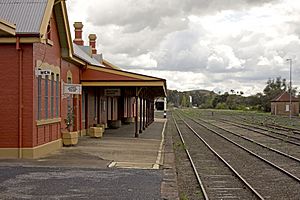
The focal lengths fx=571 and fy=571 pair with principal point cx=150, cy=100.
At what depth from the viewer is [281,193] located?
469 inches

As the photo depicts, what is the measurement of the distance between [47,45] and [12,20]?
1.64 m

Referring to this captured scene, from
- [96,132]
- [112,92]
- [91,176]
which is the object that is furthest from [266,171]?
[112,92]

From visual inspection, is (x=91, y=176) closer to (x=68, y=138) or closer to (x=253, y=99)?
(x=68, y=138)

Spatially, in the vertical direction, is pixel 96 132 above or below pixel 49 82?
below

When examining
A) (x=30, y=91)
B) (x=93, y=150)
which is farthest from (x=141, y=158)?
(x=30, y=91)

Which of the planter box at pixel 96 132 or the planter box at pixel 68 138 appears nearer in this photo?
the planter box at pixel 68 138

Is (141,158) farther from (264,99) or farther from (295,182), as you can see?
(264,99)

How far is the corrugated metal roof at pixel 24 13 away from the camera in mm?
15727

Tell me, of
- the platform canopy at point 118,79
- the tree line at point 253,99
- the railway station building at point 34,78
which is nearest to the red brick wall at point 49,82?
the railway station building at point 34,78

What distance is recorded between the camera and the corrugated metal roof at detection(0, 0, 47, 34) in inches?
619

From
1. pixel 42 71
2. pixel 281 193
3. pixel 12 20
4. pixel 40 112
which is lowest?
pixel 281 193

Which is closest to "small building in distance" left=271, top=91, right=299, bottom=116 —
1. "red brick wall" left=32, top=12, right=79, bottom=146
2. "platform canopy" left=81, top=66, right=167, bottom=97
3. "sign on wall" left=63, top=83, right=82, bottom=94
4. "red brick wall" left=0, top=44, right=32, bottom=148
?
"platform canopy" left=81, top=66, right=167, bottom=97

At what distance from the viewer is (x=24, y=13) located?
54.0ft

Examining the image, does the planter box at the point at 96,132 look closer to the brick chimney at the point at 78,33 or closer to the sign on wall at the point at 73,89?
the sign on wall at the point at 73,89
